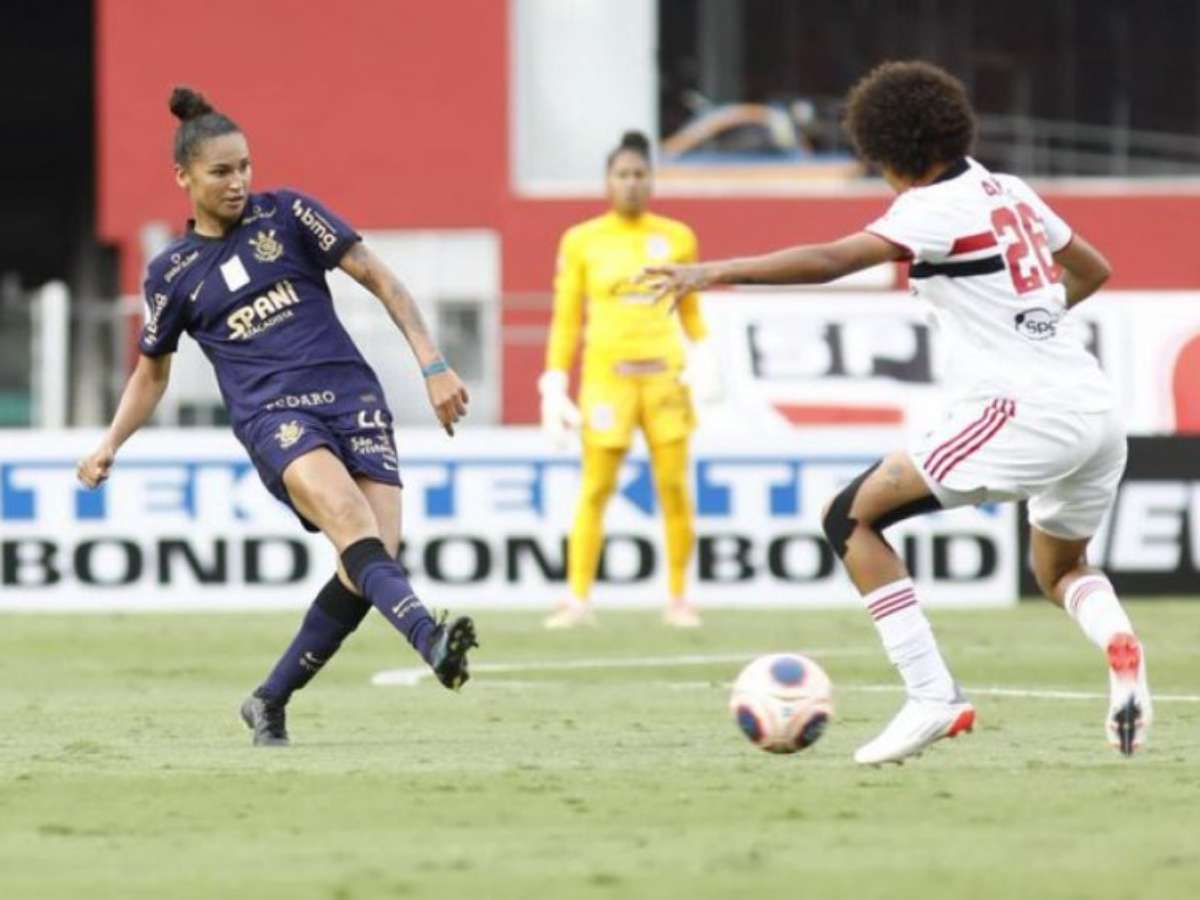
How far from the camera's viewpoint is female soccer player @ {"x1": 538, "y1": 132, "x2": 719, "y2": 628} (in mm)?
15781

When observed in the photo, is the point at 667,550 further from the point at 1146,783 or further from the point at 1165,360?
the point at 1146,783

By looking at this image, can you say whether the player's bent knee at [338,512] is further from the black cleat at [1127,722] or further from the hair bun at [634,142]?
the hair bun at [634,142]

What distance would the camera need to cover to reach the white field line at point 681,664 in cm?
1185

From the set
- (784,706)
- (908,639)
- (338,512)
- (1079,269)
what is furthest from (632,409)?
(908,639)

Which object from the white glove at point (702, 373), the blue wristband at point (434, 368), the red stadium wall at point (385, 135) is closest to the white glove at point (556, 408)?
the white glove at point (702, 373)

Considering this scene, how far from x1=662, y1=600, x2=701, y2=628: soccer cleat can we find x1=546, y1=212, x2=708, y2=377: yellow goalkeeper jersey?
1.26 m

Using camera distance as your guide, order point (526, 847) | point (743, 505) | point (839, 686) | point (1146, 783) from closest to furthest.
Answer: point (526, 847), point (1146, 783), point (839, 686), point (743, 505)

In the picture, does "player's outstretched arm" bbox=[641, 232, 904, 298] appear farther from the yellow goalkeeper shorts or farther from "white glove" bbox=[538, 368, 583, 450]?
"white glove" bbox=[538, 368, 583, 450]

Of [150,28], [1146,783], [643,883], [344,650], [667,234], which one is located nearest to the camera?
[643,883]

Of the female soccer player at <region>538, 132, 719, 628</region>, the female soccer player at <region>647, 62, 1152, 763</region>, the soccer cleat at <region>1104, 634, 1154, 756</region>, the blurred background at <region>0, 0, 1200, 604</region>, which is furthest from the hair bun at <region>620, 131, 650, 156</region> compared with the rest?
the blurred background at <region>0, 0, 1200, 604</region>

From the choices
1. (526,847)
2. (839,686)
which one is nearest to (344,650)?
(839,686)

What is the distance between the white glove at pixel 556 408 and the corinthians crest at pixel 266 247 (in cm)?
627

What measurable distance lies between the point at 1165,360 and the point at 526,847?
534 inches

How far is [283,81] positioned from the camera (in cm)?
2784
